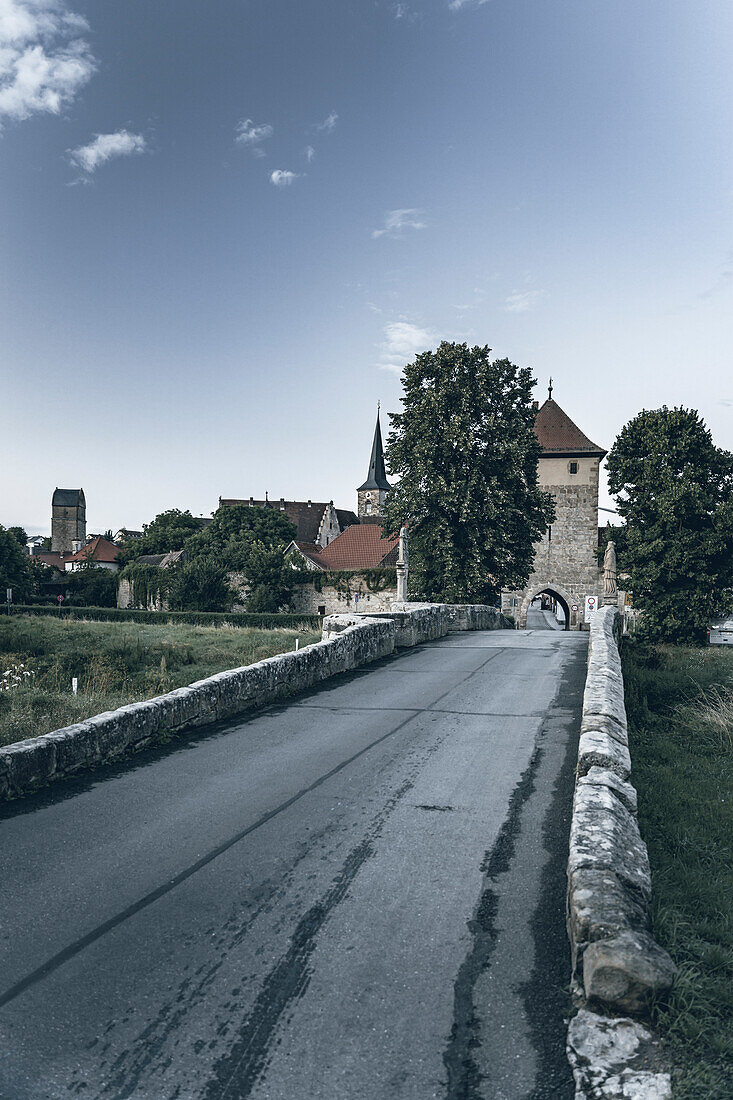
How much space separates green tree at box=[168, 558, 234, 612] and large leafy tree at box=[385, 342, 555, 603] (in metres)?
23.9

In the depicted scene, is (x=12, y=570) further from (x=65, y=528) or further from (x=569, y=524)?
Answer: (x=65, y=528)

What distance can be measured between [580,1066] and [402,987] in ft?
3.00

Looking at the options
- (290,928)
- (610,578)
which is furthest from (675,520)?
(290,928)

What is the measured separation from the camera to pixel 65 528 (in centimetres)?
14525

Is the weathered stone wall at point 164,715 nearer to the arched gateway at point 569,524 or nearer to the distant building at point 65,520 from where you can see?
the arched gateway at point 569,524

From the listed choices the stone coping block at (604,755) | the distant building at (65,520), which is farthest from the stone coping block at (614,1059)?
the distant building at (65,520)

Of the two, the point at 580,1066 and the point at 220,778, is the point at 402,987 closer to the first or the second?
the point at 580,1066

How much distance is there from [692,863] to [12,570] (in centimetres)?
5997

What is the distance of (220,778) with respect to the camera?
6391mm

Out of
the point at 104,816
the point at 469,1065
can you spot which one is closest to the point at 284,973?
the point at 469,1065

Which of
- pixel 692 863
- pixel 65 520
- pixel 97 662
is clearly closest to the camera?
pixel 692 863

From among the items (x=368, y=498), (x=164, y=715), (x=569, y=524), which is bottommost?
(x=164, y=715)

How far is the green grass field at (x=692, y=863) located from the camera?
9.29ft

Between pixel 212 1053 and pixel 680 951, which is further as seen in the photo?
pixel 680 951
